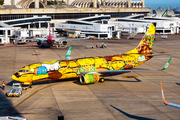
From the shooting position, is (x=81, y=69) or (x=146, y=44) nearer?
(x=81, y=69)

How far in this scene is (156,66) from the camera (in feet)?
223

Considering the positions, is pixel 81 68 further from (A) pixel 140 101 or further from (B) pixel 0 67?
(B) pixel 0 67

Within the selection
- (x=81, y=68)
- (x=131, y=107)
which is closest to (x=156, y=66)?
(x=81, y=68)

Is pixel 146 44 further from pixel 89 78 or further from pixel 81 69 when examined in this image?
pixel 89 78

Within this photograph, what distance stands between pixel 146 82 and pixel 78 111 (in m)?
20.5

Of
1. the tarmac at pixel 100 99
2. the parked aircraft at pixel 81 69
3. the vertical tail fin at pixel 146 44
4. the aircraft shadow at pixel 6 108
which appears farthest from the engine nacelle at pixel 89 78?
the aircraft shadow at pixel 6 108

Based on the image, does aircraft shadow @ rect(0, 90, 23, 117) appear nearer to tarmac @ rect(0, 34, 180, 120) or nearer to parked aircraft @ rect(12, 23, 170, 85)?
tarmac @ rect(0, 34, 180, 120)

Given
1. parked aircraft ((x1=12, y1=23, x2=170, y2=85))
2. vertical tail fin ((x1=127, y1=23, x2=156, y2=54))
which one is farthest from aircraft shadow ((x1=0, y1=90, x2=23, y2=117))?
vertical tail fin ((x1=127, y1=23, x2=156, y2=54))

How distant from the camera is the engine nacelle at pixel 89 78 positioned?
48091 mm

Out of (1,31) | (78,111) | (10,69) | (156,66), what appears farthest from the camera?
(1,31)

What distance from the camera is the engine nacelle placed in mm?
48091

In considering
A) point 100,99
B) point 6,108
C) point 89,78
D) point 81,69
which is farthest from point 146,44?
point 6,108

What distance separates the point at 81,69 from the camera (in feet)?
163

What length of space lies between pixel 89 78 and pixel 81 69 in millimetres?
2596
